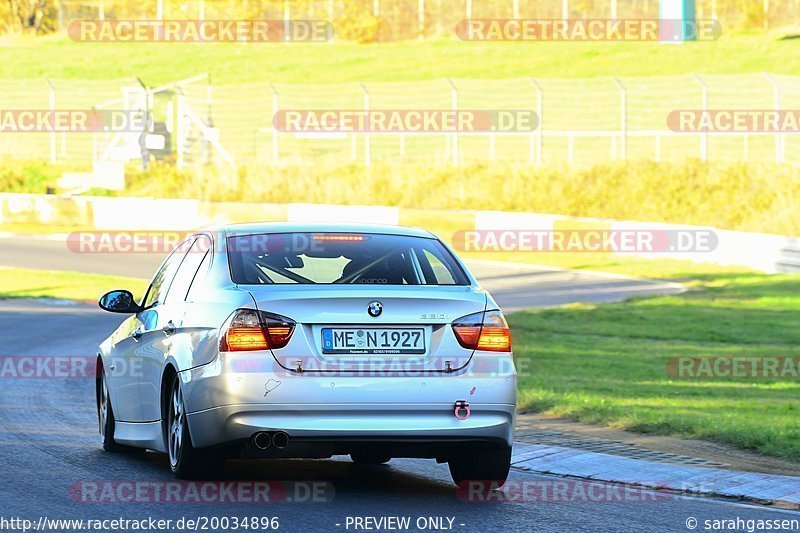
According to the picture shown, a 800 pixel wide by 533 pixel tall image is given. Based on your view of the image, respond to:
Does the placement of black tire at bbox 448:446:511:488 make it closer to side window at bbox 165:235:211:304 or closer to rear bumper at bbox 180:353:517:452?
rear bumper at bbox 180:353:517:452

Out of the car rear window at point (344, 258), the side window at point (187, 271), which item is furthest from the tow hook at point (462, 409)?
the side window at point (187, 271)

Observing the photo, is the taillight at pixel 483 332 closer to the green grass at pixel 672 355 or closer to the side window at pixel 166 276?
the side window at pixel 166 276

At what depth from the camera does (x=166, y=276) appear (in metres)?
9.73

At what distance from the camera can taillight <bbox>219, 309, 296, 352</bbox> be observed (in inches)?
309

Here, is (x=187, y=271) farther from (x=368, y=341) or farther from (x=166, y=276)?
(x=368, y=341)

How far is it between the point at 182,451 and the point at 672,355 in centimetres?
944

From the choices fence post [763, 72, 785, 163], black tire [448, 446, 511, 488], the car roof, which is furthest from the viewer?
fence post [763, 72, 785, 163]

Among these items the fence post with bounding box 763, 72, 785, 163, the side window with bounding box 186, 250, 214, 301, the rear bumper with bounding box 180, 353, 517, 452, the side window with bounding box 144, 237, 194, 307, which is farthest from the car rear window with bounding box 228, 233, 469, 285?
the fence post with bounding box 763, 72, 785, 163

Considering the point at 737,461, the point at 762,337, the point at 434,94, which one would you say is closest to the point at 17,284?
the point at 762,337

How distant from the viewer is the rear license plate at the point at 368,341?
25.8ft

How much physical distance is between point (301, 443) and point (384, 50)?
64408 mm

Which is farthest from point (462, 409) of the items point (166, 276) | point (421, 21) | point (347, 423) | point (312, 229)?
point (421, 21)

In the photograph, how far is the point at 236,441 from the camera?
26.1 feet

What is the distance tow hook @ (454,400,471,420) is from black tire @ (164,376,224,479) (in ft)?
4.30
